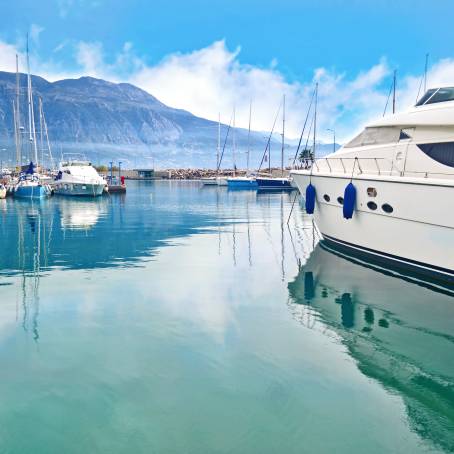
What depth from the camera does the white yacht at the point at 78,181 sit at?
55.4 meters

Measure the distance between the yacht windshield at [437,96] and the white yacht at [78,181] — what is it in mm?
45870

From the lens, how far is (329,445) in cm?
550

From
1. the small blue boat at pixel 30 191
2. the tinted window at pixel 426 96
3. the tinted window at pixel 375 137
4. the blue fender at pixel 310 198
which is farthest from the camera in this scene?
the small blue boat at pixel 30 191

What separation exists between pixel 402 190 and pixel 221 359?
27.3 feet

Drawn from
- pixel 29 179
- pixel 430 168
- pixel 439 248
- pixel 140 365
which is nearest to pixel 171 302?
pixel 140 365

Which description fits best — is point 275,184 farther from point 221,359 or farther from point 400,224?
point 221,359

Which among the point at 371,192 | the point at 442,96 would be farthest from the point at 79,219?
the point at 442,96

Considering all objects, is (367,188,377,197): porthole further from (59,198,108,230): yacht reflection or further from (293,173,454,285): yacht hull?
(59,198,108,230): yacht reflection

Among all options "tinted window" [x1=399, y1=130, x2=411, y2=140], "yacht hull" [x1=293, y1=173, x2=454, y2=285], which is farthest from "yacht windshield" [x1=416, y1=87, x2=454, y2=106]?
"yacht hull" [x1=293, y1=173, x2=454, y2=285]

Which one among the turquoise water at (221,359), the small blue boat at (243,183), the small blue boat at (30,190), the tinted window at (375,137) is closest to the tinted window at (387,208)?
the turquoise water at (221,359)

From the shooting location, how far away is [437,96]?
14984 mm

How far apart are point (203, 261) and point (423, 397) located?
10606mm

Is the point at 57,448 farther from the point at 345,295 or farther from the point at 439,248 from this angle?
the point at 439,248

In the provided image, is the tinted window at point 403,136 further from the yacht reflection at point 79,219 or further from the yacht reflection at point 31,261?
the yacht reflection at point 79,219
